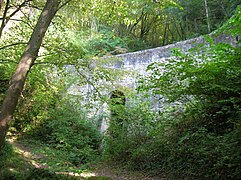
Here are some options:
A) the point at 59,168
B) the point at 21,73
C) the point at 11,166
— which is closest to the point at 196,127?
the point at 59,168

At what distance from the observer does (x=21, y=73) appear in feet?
12.5

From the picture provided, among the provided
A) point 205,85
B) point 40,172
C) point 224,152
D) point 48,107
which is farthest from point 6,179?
point 48,107

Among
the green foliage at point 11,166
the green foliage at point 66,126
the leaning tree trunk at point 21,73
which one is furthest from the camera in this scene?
the green foliage at point 66,126

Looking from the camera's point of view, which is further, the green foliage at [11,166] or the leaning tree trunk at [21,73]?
the green foliage at [11,166]

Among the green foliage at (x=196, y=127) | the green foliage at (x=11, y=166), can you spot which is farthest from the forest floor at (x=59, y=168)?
the green foliage at (x=196, y=127)

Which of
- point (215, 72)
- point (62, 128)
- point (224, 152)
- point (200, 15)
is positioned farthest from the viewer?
point (200, 15)

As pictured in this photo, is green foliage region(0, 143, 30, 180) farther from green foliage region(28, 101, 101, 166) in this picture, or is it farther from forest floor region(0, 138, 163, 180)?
green foliage region(28, 101, 101, 166)

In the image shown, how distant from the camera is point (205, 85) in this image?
514 centimetres

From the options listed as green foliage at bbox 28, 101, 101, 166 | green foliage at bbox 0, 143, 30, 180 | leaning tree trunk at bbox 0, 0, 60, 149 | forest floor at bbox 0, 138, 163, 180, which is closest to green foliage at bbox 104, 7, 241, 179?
forest floor at bbox 0, 138, 163, 180

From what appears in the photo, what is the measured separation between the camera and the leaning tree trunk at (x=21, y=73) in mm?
3621

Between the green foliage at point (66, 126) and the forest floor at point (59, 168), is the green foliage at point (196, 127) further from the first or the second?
the green foliage at point (66, 126)

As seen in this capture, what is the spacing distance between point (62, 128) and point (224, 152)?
5.98m

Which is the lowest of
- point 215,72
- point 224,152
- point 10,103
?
point 224,152

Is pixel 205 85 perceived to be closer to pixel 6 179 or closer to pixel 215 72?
→ pixel 215 72
